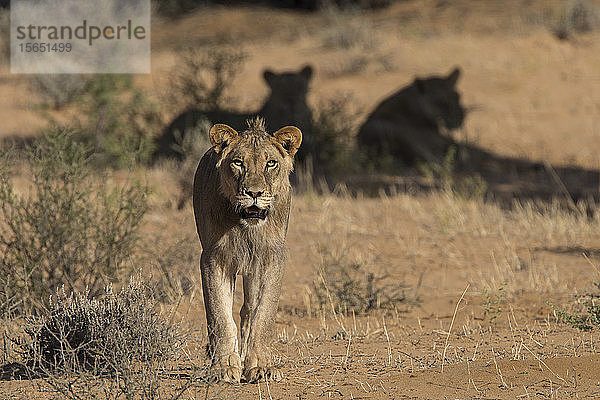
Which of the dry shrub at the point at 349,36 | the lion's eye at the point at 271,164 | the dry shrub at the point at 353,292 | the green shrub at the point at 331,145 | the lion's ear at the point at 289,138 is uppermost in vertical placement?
the dry shrub at the point at 349,36

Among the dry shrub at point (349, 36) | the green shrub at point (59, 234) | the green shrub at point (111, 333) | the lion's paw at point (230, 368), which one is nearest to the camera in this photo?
the green shrub at point (111, 333)

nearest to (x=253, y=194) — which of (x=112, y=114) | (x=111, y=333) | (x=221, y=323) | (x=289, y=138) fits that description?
(x=289, y=138)

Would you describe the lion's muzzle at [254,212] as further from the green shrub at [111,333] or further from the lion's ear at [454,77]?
the lion's ear at [454,77]

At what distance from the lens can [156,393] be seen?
4992mm

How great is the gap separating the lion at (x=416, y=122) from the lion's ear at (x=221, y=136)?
392 inches

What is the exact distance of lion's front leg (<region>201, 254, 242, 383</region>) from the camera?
5.52m

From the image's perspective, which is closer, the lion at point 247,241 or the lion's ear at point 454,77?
the lion at point 247,241

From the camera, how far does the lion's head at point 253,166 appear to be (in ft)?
17.8

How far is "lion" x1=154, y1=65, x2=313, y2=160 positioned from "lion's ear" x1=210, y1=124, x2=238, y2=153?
8899 mm

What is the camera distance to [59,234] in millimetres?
7879

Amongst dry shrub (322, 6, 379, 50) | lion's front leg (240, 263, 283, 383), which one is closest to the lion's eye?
lion's front leg (240, 263, 283, 383)

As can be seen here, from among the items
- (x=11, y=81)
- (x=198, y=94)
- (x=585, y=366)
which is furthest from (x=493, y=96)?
(x=585, y=366)

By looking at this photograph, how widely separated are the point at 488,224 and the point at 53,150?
5.48 metres

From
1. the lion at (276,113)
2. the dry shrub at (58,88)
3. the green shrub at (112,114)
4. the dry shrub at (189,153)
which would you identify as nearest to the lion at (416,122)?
the lion at (276,113)
